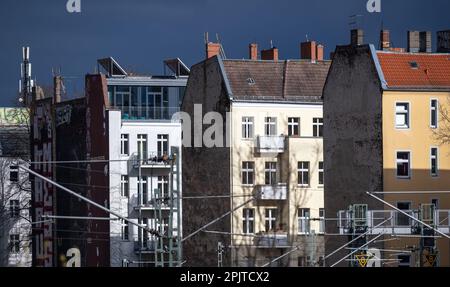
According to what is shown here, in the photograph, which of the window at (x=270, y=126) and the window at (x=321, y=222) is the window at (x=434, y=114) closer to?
the window at (x=321, y=222)

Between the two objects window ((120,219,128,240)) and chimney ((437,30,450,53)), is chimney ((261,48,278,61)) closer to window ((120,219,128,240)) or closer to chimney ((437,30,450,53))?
window ((120,219,128,240))

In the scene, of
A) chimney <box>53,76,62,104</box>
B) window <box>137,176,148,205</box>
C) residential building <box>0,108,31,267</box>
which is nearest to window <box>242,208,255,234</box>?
window <box>137,176,148,205</box>

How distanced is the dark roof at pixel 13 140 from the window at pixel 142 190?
27.1 metres

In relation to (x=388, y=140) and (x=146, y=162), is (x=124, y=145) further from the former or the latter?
(x=388, y=140)

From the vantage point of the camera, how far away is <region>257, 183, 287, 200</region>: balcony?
223ft

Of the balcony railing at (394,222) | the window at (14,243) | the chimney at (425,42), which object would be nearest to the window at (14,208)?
the window at (14,243)
